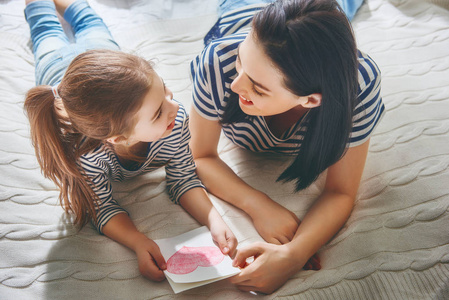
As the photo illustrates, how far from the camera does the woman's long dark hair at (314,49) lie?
2.56ft

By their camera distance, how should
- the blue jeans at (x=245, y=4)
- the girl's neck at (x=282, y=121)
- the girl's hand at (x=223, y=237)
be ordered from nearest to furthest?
the girl's hand at (x=223, y=237) < the girl's neck at (x=282, y=121) < the blue jeans at (x=245, y=4)

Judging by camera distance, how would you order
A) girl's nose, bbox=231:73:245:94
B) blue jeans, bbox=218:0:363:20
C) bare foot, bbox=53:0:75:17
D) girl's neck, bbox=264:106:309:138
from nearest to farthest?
girl's nose, bbox=231:73:245:94
girl's neck, bbox=264:106:309:138
blue jeans, bbox=218:0:363:20
bare foot, bbox=53:0:75:17

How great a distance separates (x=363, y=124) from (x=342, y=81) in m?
0.19

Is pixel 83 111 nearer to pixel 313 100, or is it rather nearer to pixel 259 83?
pixel 259 83

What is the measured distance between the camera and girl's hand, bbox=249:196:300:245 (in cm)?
102

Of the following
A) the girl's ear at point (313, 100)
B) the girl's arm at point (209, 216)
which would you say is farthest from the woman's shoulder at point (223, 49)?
the girl's arm at point (209, 216)

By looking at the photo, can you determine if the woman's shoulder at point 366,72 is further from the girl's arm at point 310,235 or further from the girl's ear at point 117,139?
the girl's ear at point 117,139

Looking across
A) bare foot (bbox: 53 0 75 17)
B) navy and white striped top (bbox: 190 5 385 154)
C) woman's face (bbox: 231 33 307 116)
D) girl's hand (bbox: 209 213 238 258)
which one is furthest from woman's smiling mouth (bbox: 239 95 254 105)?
bare foot (bbox: 53 0 75 17)

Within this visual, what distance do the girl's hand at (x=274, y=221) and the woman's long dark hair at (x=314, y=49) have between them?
299mm

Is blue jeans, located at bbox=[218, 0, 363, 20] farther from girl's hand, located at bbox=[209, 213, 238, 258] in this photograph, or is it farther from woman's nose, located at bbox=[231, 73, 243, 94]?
girl's hand, located at bbox=[209, 213, 238, 258]

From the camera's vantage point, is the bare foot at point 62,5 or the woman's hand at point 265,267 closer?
the woman's hand at point 265,267

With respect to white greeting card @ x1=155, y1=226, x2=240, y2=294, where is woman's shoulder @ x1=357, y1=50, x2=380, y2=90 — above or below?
above

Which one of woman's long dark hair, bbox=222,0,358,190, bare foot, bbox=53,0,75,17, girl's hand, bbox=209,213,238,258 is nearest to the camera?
woman's long dark hair, bbox=222,0,358,190

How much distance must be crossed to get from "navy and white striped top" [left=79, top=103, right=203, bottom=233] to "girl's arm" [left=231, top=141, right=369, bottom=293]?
31 cm
